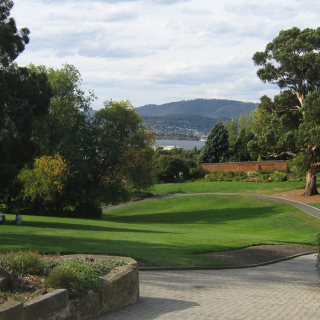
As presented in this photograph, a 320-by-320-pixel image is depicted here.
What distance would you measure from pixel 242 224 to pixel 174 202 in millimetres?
14889

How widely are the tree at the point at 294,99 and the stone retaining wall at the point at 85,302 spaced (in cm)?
2975

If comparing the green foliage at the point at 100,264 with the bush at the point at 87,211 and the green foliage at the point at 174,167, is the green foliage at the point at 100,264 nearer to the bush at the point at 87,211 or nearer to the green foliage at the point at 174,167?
the bush at the point at 87,211

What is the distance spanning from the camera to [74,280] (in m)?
6.78

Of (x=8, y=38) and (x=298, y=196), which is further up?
(x=8, y=38)

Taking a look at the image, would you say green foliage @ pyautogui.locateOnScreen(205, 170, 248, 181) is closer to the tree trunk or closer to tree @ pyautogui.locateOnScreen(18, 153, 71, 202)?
the tree trunk

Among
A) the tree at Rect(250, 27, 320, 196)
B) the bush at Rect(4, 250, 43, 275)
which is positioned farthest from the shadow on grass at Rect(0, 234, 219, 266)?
the tree at Rect(250, 27, 320, 196)

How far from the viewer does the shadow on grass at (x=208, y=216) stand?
32844mm

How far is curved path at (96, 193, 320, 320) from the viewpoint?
7.79 metres

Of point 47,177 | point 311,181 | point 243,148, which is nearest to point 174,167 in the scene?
point 243,148

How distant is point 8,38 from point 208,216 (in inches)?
851

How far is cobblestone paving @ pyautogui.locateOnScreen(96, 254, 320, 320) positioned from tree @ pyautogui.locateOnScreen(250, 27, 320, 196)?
24.5 m

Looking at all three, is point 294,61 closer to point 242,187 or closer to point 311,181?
point 311,181

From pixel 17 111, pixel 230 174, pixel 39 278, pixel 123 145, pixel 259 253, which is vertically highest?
pixel 17 111

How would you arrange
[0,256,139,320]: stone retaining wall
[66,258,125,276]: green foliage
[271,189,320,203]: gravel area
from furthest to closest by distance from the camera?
[271,189,320,203]: gravel area → [66,258,125,276]: green foliage → [0,256,139,320]: stone retaining wall
